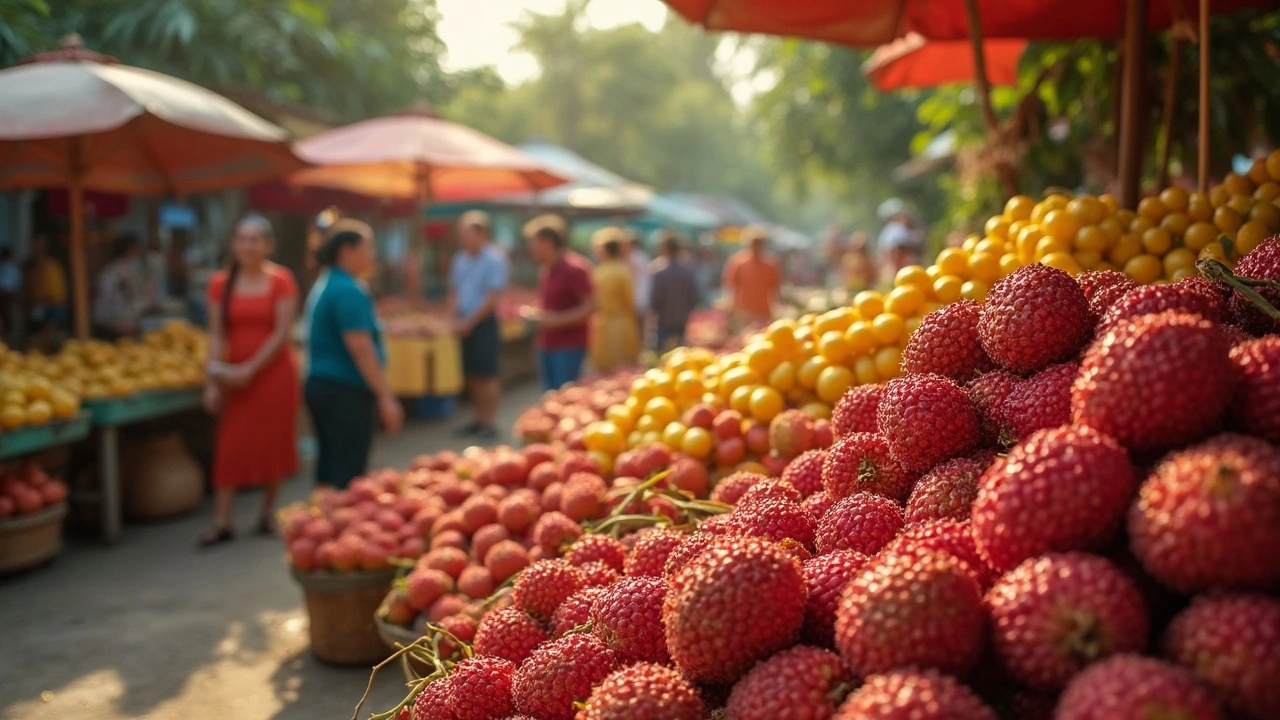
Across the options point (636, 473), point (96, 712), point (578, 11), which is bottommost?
point (96, 712)

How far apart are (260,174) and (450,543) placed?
14.9 ft

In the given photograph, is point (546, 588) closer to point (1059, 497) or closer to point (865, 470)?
point (865, 470)

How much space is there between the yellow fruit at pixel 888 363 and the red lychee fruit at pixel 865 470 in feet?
3.64

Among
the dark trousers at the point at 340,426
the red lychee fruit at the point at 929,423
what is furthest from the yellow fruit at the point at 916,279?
the dark trousers at the point at 340,426

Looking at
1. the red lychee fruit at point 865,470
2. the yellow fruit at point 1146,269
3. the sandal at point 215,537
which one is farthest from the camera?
the sandal at point 215,537

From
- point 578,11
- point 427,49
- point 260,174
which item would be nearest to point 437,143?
point 260,174

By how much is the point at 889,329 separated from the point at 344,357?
3303 millimetres

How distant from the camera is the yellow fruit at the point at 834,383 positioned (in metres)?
2.98

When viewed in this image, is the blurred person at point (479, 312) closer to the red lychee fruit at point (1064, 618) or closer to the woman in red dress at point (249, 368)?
the woman in red dress at point (249, 368)

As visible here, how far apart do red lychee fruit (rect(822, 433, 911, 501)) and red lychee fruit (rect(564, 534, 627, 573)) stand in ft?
2.04

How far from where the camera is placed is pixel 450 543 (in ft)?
10.5

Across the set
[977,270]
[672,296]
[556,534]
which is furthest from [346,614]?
[672,296]

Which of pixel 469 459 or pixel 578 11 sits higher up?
pixel 578 11

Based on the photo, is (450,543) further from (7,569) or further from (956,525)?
(7,569)
